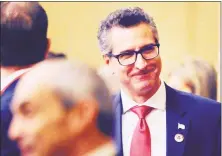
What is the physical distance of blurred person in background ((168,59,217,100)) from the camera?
1555 mm

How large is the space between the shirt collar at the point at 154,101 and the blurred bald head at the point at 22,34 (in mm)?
393

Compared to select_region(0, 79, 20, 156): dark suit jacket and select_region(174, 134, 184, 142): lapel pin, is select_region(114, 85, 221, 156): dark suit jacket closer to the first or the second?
select_region(174, 134, 184, 142): lapel pin

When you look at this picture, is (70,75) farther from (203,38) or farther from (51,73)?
(203,38)

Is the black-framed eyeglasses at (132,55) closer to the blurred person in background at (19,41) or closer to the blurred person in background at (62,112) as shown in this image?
the blurred person in background at (62,112)

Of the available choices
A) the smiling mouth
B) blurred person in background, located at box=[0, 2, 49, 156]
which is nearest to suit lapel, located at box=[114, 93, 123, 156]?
the smiling mouth

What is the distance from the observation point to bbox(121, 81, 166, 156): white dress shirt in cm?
150

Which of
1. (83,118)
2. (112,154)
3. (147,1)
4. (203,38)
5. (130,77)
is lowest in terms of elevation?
(112,154)

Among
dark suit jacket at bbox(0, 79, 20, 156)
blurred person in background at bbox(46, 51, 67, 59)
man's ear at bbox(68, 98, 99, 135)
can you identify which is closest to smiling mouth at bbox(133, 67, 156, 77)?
man's ear at bbox(68, 98, 99, 135)

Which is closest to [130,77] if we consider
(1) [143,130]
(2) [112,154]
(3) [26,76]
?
(1) [143,130]

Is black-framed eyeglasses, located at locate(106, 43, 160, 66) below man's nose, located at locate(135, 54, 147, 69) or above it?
above

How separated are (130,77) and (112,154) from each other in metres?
0.33

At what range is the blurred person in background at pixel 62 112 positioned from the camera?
1.47 m

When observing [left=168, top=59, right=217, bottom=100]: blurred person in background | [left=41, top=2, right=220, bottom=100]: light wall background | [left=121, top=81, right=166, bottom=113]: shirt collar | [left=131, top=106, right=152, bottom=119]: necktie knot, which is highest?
[left=41, top=2, right=220, bottom=100]: light wall background

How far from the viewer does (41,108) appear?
4.85 ft
